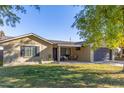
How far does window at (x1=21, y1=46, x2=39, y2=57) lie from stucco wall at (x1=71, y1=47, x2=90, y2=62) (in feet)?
18.8

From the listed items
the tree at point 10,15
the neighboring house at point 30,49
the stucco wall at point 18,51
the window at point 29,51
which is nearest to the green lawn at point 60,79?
the tree at point 10,15

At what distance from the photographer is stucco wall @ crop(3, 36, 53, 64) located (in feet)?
55.1

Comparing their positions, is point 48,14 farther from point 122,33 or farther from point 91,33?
point 122,33

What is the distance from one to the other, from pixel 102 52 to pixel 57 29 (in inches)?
405

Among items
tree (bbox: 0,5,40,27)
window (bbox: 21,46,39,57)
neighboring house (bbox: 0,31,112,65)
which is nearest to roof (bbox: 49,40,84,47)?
neighboring house (bbox: 0,31,112,65)

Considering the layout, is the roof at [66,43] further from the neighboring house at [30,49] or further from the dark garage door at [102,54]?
the dark garage door at [102,54]

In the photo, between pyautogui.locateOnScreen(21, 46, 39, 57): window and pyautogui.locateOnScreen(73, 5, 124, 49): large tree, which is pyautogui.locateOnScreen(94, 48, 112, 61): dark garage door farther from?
pyautogui.locateOnScreen(73, 5, 124, 49): large tree

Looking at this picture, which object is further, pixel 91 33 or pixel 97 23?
pixel 91 33

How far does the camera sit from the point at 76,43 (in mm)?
22078

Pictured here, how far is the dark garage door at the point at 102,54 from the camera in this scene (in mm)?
22677

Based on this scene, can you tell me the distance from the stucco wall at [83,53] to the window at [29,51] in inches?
225
